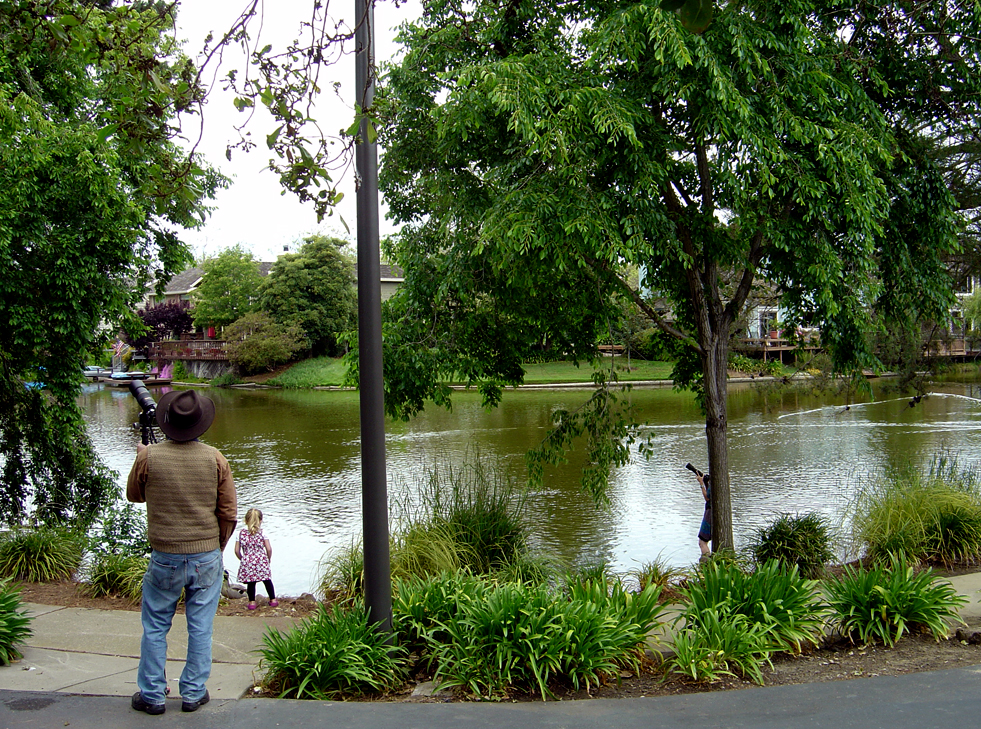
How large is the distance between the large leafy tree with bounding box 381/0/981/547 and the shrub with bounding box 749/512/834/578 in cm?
46

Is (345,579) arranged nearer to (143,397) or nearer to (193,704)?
(143,397)

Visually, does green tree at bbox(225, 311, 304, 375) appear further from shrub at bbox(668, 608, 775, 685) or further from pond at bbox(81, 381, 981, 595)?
shrub at bbox(668, 608, 775, 685)

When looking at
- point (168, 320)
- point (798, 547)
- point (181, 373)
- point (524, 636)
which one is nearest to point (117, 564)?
point (524, 636)

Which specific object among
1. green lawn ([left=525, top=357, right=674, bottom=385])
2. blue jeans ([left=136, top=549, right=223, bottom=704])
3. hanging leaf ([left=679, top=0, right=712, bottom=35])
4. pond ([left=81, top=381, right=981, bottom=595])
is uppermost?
hanging leaf ([left=679, top=0, right=712, bottom=35])

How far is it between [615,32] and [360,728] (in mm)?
6413

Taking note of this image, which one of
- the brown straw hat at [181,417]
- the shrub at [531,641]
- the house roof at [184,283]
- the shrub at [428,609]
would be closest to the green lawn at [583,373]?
the house roof at [184,283]

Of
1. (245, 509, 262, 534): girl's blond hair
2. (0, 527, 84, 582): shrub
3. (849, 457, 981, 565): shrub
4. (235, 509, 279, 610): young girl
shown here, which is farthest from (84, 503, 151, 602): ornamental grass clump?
(849, 457, 981, 565): shrub

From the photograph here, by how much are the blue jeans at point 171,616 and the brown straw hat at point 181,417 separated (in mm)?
676

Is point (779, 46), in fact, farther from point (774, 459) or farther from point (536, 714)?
point (774, 459)

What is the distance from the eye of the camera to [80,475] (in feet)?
38.8

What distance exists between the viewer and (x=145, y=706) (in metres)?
4.48

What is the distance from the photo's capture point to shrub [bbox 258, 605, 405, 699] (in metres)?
4.89

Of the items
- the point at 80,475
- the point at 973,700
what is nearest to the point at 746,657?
the point at 973,700

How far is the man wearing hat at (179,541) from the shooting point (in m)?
4.54
